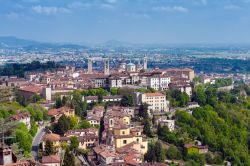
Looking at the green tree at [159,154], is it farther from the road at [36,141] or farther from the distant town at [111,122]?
the road at [36,141]

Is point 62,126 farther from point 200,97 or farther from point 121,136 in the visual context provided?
point 200,97

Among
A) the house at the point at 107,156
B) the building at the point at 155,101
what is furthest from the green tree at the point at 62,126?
the building at the point at 155,101

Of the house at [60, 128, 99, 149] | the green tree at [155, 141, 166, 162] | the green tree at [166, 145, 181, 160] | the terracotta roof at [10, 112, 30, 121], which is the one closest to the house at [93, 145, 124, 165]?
the house at [60, 128, 99, 149]

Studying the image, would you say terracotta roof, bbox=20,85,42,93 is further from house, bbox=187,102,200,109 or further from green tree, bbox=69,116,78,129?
house, bbox=187,102,200,109

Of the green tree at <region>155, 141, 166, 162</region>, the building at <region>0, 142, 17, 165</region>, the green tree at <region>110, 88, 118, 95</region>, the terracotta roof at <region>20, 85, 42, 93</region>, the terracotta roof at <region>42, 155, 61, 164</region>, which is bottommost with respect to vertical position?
the green tree at <region>155, 141, 166, 162</region>

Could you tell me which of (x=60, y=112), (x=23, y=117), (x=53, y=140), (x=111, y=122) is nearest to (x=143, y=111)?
(x=111, y=122)
